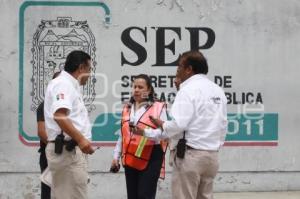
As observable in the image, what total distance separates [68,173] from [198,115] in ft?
3.94

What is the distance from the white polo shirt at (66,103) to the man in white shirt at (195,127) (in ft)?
2.30

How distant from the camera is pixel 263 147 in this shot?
9.34 m

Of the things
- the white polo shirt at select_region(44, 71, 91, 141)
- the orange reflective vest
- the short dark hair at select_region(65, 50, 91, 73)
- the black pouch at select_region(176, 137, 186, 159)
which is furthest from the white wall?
the black pouch at select_region(176, 137, 186, 159)

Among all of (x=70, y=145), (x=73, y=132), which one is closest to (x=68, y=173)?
(x=70, y=145)

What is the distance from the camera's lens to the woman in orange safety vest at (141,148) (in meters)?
7.00

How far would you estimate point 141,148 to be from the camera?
23.0 ft

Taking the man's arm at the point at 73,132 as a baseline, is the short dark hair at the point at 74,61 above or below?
above

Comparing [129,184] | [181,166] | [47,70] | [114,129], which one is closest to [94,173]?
[114,129]

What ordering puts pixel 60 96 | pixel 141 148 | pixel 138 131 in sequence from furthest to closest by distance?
pixel 141 148, pixel 138 131, pixel 60 96

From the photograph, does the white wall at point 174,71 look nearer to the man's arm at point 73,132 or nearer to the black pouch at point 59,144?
the black pouch at point 59,144

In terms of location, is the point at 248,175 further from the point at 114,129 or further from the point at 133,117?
the point at 133,117

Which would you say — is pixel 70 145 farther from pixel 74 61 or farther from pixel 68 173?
pixel 74 61

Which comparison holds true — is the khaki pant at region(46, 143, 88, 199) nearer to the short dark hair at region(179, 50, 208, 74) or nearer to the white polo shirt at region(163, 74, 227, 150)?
the white polo shirt at region(163, 74, 227, 150)

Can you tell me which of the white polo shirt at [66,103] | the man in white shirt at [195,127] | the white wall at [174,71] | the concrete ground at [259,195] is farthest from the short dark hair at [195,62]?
the concrete ground at [259,195]
